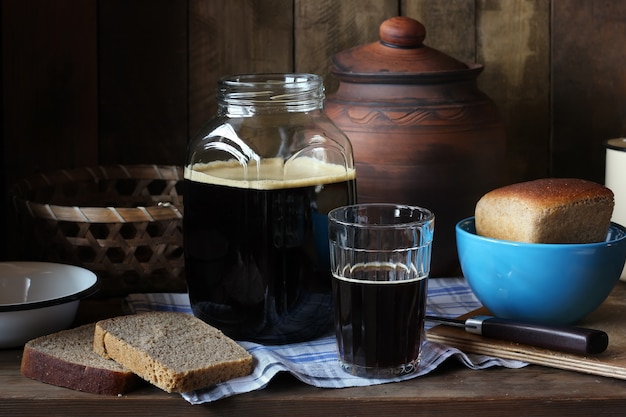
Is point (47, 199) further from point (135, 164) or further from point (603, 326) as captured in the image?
point (603, 326)

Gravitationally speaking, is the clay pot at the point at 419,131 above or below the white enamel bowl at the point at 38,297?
above

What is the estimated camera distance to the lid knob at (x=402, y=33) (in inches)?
47.4

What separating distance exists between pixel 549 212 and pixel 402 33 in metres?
0.35

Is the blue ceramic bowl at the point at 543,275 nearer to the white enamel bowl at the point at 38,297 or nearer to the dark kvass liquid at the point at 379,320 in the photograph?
the dark kvass liquid at the point at 379,320

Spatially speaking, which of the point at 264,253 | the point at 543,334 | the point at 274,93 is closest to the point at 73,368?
the point at 264,253

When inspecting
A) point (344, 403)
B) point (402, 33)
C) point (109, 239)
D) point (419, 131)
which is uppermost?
point (402, 33)

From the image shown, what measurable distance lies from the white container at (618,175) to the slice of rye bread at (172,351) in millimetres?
551

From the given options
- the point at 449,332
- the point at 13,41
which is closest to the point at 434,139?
the point at 449,332

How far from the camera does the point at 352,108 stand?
119 centimetres

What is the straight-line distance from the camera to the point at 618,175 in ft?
3.93

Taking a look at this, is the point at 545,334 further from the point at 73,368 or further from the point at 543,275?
the point at 73,368

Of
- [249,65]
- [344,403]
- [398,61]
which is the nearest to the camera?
[344,403]

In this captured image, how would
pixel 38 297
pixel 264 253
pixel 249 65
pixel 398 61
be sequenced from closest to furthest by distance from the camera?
1. pixel 264 253
2. pixel 38 297
3. pixel 398 61
4. pixel 249 65

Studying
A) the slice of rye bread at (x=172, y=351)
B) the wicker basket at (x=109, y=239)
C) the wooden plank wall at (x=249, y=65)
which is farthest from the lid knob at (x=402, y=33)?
the slice of rye bread at (x=172, y=351)
